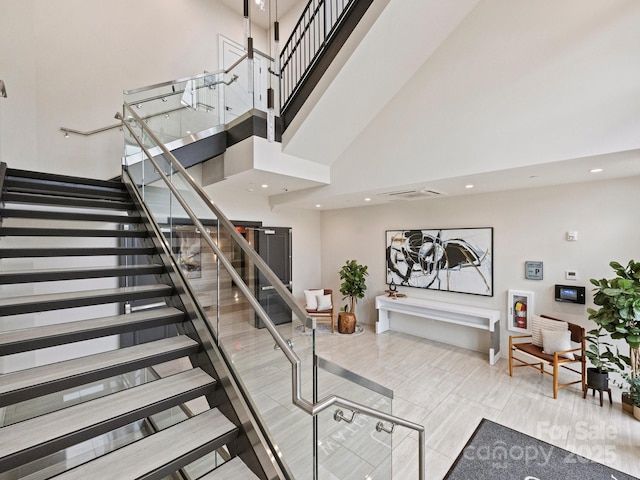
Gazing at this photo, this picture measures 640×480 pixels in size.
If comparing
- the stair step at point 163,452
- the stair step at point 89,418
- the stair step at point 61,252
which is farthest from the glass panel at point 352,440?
the stair step at point 61,252

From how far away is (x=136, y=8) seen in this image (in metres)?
4.93

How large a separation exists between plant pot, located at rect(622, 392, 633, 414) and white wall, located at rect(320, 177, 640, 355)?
1027mm

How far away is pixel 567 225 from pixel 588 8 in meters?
2.71

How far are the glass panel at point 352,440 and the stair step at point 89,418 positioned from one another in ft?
2.62

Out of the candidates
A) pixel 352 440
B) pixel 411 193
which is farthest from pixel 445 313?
pixel 352 440

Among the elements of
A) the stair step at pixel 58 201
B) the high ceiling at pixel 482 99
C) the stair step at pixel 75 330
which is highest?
the high ceiling at pixel 482 99

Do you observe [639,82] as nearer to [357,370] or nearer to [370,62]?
[370,62]

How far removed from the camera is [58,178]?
3238mm

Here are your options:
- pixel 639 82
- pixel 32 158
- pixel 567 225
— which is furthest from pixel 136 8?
pixel 567 225

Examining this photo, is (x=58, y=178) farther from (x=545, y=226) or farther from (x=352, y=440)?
(x=545, y=226)

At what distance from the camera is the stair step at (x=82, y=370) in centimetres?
153

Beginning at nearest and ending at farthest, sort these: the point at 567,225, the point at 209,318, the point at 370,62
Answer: the point at 209,318
the point at 370,62
the point at 567,225

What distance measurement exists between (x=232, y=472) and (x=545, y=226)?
508 cm

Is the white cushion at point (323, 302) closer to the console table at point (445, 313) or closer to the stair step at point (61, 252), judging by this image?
the console table at point (445, 313)
